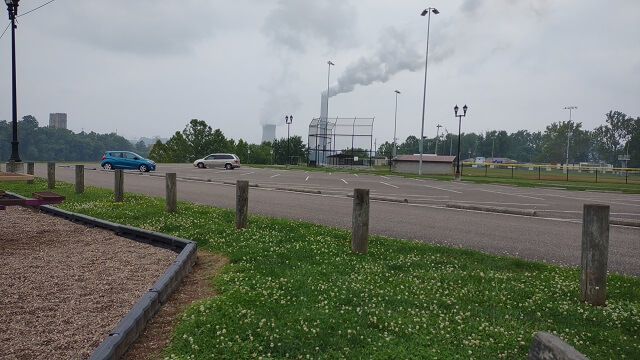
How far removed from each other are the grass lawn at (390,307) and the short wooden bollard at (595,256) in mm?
161

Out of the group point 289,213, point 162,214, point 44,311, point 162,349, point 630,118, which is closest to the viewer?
point 162,349

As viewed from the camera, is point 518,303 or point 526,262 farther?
point 526,262

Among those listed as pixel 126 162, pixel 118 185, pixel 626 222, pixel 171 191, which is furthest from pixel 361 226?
pixel 126 162

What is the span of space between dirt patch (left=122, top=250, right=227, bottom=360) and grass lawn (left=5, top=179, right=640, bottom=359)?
0.40 ft

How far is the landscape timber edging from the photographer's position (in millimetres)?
3282

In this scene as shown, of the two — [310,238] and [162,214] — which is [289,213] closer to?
[162,214]

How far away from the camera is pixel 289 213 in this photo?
11.3 metres

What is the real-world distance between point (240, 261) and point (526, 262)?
401 cm

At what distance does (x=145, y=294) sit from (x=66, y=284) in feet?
4.86

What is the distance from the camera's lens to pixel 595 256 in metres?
4.83

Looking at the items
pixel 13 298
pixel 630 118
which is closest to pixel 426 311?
pixel 13 298

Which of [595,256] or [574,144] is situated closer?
[595,256]

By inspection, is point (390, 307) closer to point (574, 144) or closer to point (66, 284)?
point (66, 284)

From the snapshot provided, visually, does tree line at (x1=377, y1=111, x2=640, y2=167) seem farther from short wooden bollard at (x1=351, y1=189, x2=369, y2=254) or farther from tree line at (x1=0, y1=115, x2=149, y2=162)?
short wooden bollard at (x1=351, y1=189, x2=369, y2=254)
